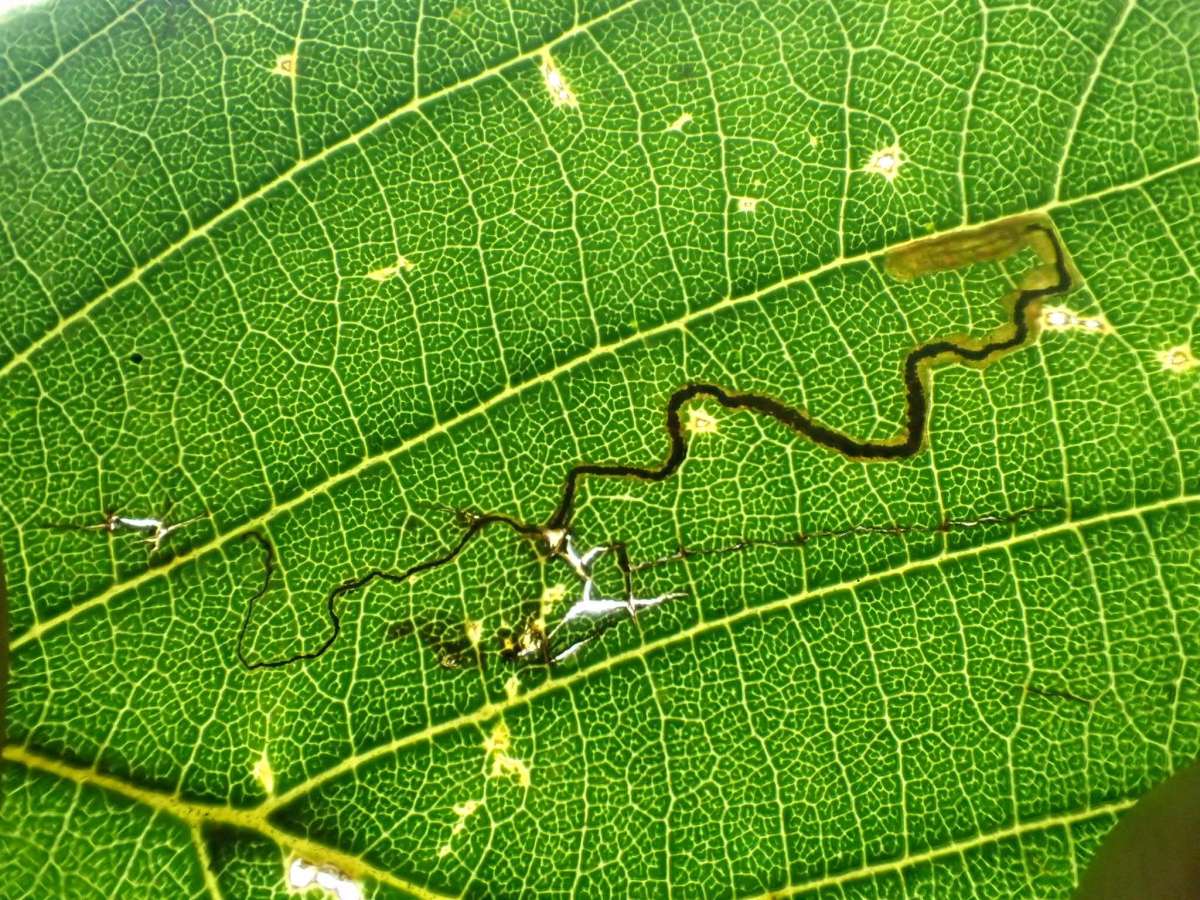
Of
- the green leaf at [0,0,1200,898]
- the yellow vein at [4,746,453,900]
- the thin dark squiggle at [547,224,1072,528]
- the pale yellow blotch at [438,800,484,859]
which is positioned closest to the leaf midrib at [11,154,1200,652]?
the green leaf at [0,0,1200,898]

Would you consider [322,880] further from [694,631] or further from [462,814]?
[694,631]

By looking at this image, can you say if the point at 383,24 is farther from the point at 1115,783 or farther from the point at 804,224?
the point at 1115,783

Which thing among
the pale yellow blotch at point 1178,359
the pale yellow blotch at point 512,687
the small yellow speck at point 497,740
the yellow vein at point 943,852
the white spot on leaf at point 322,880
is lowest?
the yellow vein at point 943,852

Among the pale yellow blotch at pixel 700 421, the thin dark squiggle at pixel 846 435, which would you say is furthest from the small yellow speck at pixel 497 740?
the pale yellow blotch at pixel 700 421

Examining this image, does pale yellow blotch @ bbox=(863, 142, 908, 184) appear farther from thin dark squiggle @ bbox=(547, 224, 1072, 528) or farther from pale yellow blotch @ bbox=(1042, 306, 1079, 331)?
pale yellow blotch @ bbox=(1042, 306, 1079, 331)

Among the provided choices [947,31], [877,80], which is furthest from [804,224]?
[947,31]

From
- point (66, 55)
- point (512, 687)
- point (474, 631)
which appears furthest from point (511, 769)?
point (66, 55)

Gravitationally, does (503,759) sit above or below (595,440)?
below

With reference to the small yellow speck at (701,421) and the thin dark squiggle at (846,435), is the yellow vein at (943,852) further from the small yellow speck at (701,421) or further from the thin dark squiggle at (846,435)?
the small yellow speck at (701,421)
